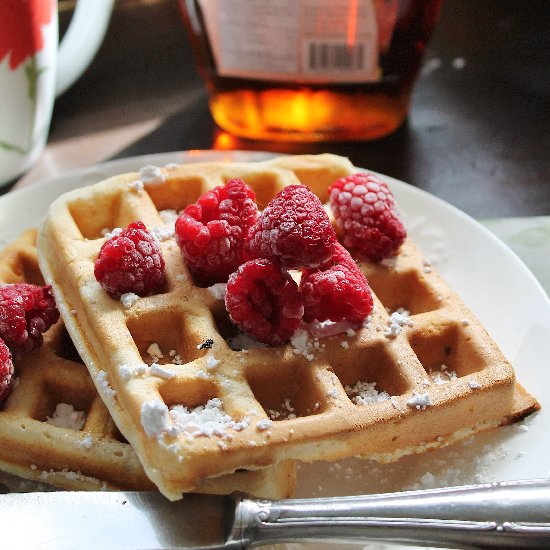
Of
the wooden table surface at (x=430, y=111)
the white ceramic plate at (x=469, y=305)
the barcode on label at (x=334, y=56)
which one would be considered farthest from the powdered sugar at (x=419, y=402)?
the barcode on label at (x=334, y=56)

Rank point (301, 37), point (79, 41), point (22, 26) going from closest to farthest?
point (22, 26) → point (301, 37) → point (79, 41)

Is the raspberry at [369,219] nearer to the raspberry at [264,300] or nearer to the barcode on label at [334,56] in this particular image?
the raspberry at [264,300]

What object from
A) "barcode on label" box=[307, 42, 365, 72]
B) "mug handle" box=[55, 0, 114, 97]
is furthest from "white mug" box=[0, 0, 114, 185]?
"barcode on label" box=[307, 42, 365, 72]

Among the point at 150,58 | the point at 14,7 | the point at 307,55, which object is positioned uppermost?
the point at 14,7

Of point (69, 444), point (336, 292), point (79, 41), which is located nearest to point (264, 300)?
point (336, 292)

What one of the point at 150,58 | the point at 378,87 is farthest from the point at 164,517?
the point at 150,58

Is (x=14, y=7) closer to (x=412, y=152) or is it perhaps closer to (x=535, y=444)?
(x=412, y=152)

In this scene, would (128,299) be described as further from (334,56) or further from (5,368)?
(334,56)
